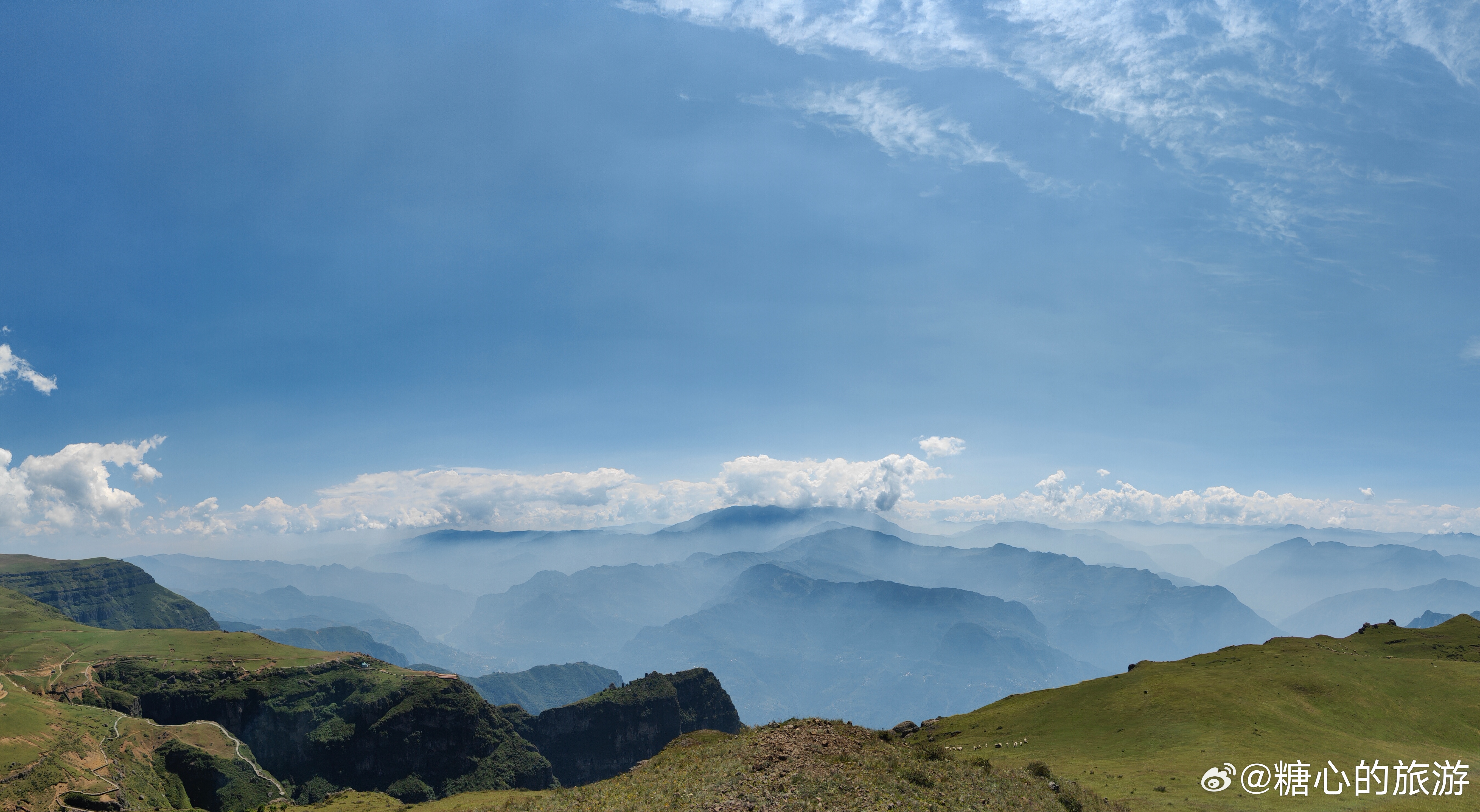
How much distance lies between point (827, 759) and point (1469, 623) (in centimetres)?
11212

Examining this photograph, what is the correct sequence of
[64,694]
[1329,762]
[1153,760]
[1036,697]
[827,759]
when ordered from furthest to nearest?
[64,694] < [1036,697] < [1153,760] < [1329,762] < [827,759]

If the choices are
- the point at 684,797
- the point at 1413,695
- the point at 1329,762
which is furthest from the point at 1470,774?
the point at 684,797

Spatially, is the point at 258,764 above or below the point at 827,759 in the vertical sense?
below

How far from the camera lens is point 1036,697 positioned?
235ft

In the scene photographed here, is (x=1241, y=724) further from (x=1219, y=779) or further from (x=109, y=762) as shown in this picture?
(x=109, y=762)

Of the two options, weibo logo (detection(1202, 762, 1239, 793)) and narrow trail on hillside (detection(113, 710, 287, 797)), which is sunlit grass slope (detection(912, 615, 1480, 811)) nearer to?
weibo logo (detection(1202, 762, 1239, 793))

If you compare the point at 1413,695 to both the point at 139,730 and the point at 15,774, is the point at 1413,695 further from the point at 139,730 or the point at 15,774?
the point at 139,730

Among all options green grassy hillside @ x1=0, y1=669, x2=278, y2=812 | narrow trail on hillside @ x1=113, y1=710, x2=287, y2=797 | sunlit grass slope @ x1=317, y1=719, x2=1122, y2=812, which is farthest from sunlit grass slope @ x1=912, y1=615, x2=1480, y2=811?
narrow trail on hillside @ x1=113, y1=710, x2=287, y2=797

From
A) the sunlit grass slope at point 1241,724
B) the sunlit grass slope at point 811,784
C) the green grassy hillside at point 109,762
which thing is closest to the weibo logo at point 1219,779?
the sunlit grass slope at point 1241,724

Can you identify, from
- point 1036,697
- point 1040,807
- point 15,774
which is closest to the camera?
point 1040,807

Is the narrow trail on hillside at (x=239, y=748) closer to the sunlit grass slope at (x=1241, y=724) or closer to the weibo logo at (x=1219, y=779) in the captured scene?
the sunlit grass slope at (x=1241, y=724)

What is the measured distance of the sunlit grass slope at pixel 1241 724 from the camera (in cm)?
3606

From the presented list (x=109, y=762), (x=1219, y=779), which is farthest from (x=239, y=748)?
(x=1219, y=779)

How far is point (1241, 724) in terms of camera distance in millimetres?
47062
